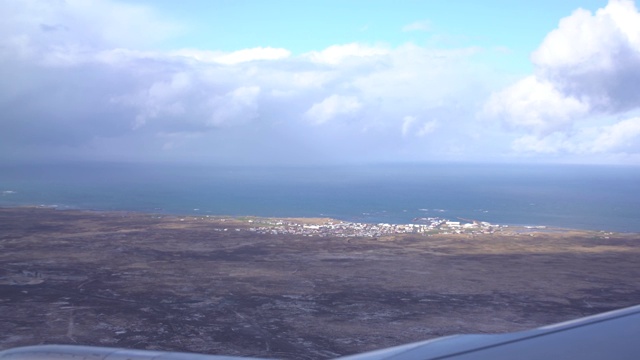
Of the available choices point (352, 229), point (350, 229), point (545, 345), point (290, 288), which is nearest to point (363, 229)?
point (352, 229)

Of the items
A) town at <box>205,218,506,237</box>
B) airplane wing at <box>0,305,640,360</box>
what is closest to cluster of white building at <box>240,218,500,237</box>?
town at <box>205,218,506,237</box>

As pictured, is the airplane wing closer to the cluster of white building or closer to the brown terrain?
the brown terrain

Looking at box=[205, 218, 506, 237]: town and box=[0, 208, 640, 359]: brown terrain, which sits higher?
box=[205, 218, 506, 237]: town

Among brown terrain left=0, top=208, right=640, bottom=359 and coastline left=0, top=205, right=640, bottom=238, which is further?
coastline left=0, top=205, right=640, bottom=238

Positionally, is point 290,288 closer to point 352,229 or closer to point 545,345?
point 545,345

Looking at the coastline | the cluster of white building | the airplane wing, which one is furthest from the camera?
the coastline

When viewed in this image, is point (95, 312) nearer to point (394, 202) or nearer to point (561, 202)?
point (394, 202)
